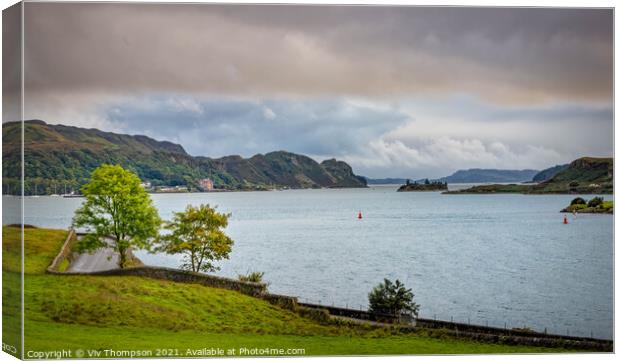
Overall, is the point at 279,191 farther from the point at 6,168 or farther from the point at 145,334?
the point at 6,168

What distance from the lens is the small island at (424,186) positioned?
21.8 meters

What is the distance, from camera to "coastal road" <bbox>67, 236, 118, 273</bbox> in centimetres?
2030

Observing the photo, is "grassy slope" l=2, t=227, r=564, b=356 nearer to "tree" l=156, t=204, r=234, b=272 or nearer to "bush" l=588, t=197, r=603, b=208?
"tree" l=156, t=204, r=234, b=272

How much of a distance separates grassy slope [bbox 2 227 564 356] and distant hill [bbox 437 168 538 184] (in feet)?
13.6

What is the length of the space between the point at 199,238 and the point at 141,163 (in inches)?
91.8

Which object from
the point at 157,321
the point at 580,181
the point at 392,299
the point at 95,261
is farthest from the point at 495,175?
the point at 95,261

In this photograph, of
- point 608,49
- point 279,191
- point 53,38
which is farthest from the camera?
point 279,191

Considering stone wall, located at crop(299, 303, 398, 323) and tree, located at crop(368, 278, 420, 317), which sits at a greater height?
tree, located at crop(368, 278, 420, 317)

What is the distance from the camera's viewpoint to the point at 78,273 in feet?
66.1

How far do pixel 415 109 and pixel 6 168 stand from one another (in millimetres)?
9514

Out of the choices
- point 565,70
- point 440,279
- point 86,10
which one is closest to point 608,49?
point 565,70

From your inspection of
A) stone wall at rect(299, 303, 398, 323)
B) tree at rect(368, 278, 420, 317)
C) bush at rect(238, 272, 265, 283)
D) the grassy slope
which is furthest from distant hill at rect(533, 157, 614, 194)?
bush at rect(238, 272, 265, 283)

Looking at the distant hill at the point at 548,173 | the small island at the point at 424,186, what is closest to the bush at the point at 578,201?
the distant hill at the point at 548,173

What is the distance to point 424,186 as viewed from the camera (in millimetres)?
22438
